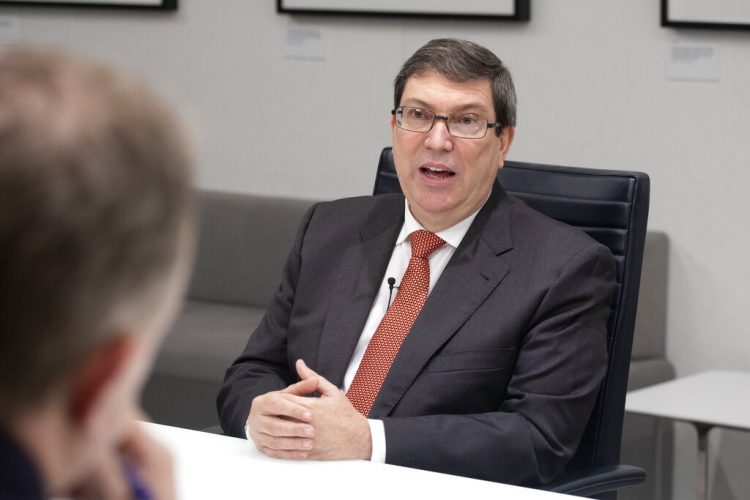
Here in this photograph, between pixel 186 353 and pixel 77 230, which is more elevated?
pixel 77 230

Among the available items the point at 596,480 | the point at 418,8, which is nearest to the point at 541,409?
the point at 596,480

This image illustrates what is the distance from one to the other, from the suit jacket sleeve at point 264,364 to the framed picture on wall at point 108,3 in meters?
2.76

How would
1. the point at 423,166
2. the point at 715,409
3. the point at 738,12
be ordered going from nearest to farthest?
the point at 423,166
the point at 715,409
the point at 738,12

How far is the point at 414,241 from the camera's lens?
2605mm

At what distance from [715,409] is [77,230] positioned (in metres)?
3.01

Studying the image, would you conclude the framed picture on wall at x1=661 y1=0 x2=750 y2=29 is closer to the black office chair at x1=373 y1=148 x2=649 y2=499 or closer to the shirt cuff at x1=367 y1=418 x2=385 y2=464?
the black office chair at x1=373 y1=148 x2=649 y2=499

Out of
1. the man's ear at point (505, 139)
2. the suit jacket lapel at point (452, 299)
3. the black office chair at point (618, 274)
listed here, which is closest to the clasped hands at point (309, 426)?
the suit jacket lapel at point (452, 299)

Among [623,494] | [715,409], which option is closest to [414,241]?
[715,409]

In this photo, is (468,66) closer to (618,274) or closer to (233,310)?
(618,274)

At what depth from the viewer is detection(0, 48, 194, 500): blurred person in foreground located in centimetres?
53

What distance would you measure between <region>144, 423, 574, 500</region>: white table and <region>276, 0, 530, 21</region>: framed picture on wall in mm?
2785

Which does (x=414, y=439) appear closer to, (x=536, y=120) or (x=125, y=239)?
(x=125, y=239)

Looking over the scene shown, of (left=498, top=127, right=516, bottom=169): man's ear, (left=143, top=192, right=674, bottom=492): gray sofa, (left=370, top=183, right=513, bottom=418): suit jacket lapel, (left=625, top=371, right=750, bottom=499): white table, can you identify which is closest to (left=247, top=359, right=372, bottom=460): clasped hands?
(left=370, top=183, right=513, bottom=418): suit jacket lapel

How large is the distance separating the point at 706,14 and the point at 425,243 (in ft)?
6.09
